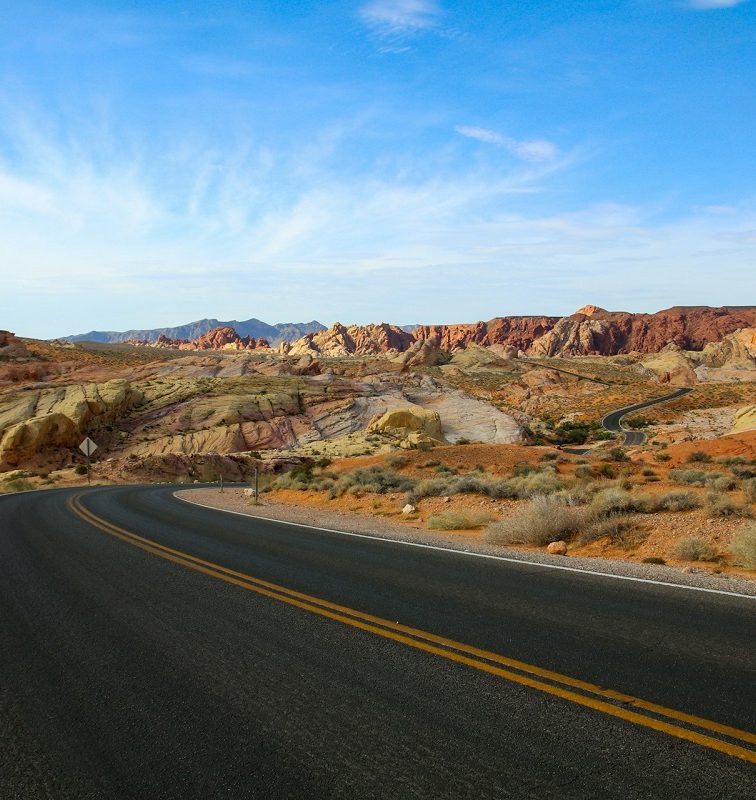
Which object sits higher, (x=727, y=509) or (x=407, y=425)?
(x=727, y=509)

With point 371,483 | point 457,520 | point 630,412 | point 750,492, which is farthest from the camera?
point 630,412

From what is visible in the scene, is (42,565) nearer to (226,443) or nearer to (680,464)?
(680,464)

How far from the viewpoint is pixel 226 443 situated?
5234 centimetres

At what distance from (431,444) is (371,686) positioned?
3706cm

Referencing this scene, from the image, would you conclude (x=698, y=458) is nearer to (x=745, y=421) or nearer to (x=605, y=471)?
(x=605, y=471)

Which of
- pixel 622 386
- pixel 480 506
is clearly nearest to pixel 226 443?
pixel 480 506

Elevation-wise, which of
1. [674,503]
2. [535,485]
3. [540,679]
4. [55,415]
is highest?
[55,415]

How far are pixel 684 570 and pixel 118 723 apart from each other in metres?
8.50

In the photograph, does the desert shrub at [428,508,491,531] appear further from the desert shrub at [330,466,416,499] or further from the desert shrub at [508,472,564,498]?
the desert shrub at [330,466,416,499]

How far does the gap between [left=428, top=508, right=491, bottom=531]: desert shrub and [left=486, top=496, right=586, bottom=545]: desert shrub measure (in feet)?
6.95

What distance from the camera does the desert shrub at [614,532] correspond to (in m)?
12.4

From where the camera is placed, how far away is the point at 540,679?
5.13m

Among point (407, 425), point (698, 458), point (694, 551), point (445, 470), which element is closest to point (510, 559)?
point (694, 551)

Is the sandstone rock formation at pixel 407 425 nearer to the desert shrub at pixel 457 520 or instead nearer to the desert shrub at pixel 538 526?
the desert shrub at pixel 457 520
